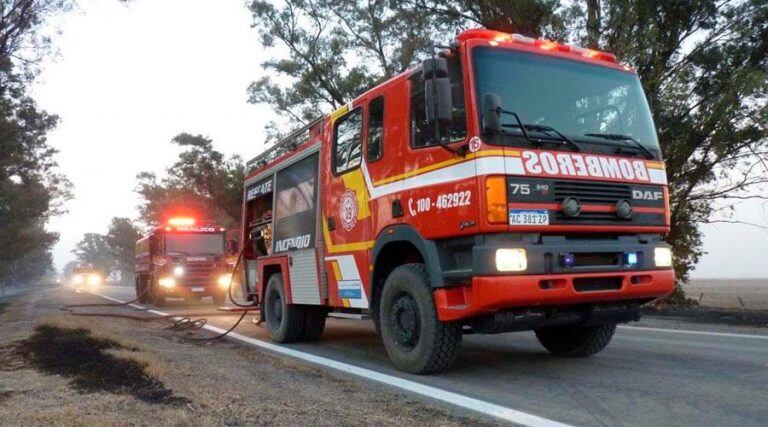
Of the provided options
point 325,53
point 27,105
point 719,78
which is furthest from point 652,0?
point 27,105

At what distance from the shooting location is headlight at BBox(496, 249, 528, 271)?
4.75m

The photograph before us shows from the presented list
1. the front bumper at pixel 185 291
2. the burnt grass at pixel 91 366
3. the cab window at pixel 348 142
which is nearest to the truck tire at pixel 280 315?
the burnt grass at pixel 91 366

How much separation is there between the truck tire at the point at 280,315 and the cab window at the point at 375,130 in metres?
2.99

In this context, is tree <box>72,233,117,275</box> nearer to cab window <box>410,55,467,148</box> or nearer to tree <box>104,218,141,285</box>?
tree <box>104,218,141,285</box>

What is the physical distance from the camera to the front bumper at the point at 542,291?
15.5 ft

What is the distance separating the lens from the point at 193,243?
20.6 metres

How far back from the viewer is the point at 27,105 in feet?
93.8

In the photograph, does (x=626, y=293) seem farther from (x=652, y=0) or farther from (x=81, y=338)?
→ (x=652, y=0)

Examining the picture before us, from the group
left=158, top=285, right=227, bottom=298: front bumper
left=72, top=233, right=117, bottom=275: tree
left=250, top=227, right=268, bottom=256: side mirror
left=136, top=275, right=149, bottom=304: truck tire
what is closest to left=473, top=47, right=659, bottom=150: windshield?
left=250, top=227, right=268, bottom=256: side mirror

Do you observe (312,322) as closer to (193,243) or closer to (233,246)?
(233,246)

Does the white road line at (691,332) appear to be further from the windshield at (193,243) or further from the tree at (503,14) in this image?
the windshield at (193,243)

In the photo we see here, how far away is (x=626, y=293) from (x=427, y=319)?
5.63 ft

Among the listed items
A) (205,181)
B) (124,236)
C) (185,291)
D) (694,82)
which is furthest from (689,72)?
(124,236)

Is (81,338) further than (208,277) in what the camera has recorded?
No
